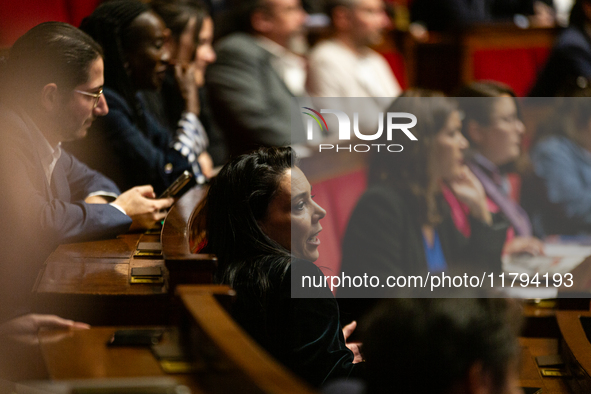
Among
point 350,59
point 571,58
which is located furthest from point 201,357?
point 571,58

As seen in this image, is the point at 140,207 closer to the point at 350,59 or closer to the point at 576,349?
the point at 576,349

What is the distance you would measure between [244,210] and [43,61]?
0.52 metres

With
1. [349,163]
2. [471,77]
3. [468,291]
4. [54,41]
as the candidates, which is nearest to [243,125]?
[349,163]

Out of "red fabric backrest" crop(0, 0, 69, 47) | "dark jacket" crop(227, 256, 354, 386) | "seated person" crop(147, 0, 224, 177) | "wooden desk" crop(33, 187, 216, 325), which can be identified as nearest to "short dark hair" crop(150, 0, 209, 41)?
"seated person" crop(147, 0, 224, 177)

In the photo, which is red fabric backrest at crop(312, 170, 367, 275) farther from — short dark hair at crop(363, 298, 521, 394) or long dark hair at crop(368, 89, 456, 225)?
short dark hair at crop(363, 298, 521, 394)

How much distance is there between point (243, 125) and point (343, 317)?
145 centimetres

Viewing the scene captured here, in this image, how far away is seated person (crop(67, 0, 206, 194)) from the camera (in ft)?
5.63

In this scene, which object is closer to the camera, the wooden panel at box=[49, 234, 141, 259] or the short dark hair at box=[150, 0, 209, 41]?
the wooden panel at box=[49, 234, 141, 259]

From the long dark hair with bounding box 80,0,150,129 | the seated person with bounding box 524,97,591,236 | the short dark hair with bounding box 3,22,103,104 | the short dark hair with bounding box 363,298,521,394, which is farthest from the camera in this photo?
the seated person with bounding box 524,97,591,236

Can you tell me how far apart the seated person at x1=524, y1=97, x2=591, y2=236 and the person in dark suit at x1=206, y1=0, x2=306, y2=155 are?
3.46ft

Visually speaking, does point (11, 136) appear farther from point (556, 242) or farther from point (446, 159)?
point (556, 242)

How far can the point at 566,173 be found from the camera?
105 inches

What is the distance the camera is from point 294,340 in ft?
3.77

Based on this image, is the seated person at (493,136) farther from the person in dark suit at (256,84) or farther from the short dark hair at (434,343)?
the short dark hair at (434,343)
